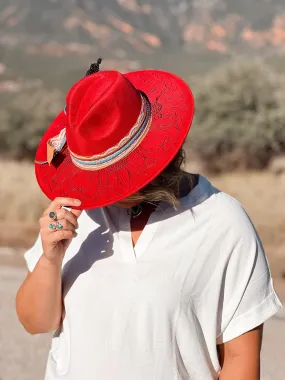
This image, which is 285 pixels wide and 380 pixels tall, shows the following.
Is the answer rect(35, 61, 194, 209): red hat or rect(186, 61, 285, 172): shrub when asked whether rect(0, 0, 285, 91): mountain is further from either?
rect(35, 61, 194, 209): red hat

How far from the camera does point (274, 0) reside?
5397 cm

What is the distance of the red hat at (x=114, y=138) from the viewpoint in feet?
4.95

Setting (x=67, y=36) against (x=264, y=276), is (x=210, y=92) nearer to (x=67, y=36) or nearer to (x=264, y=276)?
(x=264, y=276)

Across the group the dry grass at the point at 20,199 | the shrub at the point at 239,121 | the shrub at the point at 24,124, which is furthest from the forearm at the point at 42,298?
the shrub at the point at 24,124

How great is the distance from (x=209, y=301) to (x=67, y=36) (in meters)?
49.6

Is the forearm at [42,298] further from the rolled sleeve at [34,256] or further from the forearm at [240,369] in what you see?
the forearm at [240,369]

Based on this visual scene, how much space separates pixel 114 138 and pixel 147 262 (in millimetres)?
301

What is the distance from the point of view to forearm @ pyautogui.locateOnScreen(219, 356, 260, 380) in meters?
1.53

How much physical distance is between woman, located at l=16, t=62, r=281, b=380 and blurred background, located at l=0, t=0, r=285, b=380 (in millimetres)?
2462

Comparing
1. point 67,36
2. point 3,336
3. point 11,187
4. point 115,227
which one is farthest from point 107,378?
point 67,36

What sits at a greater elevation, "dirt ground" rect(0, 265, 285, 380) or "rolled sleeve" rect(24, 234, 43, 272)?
"rolled sleeve" rect(24, 234, 43, 272)

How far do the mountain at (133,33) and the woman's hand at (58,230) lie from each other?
125 feet

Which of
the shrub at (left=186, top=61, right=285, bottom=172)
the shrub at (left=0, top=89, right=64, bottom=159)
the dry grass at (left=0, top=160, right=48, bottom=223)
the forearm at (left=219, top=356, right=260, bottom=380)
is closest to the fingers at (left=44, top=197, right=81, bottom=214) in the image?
the forearm at (left=219, top=356, right=260, bottom=380)

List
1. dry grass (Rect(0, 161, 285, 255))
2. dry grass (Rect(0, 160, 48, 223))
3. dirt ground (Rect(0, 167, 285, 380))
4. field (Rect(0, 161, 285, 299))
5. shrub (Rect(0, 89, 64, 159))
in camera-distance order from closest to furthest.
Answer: dirt ground (Rect(0, 167, 285, 380)), field (Rect(0, 161, 285, 299)), dry grass (Rect(0, 161, 285, 255)), dry grass (Rect(0, 160, 48, 223)), shrub (Rect(0, 89, 64, 159))
